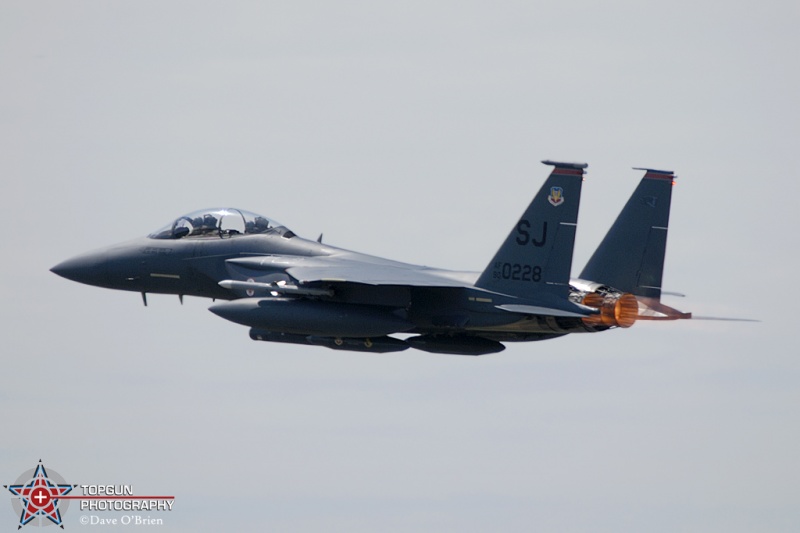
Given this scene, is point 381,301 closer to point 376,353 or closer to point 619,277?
point 376,353

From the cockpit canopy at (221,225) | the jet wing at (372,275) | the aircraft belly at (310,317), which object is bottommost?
the aircraft belly at (310,317)

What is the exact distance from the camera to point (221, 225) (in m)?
38.8

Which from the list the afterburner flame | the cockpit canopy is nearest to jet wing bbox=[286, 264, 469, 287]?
the cockpit canopy

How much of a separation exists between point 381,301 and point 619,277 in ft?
16.9

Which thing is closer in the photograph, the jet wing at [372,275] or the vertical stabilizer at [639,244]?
the jet wing at [372,275]

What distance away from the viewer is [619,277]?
124 feet

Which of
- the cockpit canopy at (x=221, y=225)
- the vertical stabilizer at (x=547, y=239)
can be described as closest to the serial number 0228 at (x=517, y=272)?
the vertical stabilizer at (x=547, y=239)

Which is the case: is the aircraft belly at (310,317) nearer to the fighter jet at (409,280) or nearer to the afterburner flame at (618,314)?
the fighter jet at (409,280)

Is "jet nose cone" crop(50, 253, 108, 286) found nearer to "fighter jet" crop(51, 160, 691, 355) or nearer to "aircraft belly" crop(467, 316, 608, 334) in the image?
"fighter jet" crop(51, 160, 691, 355)

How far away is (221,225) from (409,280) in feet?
17.3

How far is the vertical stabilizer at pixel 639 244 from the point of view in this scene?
37656 millimetres

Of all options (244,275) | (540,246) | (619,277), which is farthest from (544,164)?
(244,275)

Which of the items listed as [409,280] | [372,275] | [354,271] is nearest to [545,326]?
[409,280]

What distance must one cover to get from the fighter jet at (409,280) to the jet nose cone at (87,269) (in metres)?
0.03
